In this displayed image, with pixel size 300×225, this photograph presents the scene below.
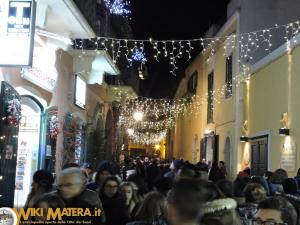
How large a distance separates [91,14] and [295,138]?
22.4ft

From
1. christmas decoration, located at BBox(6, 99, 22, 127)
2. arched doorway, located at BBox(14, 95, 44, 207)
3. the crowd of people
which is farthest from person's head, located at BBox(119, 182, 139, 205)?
arched doorway, located at BBox(14, 95, 44, 207)

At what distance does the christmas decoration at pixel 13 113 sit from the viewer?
404 inches

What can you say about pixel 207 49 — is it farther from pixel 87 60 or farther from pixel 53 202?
pixel 53 202

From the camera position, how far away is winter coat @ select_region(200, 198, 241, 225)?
3.84 meters

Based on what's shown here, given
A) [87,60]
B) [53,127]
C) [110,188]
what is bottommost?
[110,188]

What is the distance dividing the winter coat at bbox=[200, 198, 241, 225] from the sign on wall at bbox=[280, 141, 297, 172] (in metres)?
11.9

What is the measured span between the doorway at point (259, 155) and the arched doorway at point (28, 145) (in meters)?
8.63

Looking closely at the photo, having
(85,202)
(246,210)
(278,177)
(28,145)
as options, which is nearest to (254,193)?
(246,210)

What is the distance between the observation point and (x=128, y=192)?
21.5ft

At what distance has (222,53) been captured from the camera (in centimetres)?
2583

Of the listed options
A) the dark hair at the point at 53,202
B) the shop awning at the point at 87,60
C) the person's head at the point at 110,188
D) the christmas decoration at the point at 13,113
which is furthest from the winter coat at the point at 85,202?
the shop awning at the point at 87,60

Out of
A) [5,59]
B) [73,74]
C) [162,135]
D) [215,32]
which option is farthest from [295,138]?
[162,135]

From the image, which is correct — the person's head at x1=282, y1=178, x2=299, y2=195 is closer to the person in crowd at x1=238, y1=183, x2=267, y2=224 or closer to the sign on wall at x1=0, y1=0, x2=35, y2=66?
the person in crowd at x1=238, y1=183, x2=267, y2=224

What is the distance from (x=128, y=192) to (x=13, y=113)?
4658 millimetres
